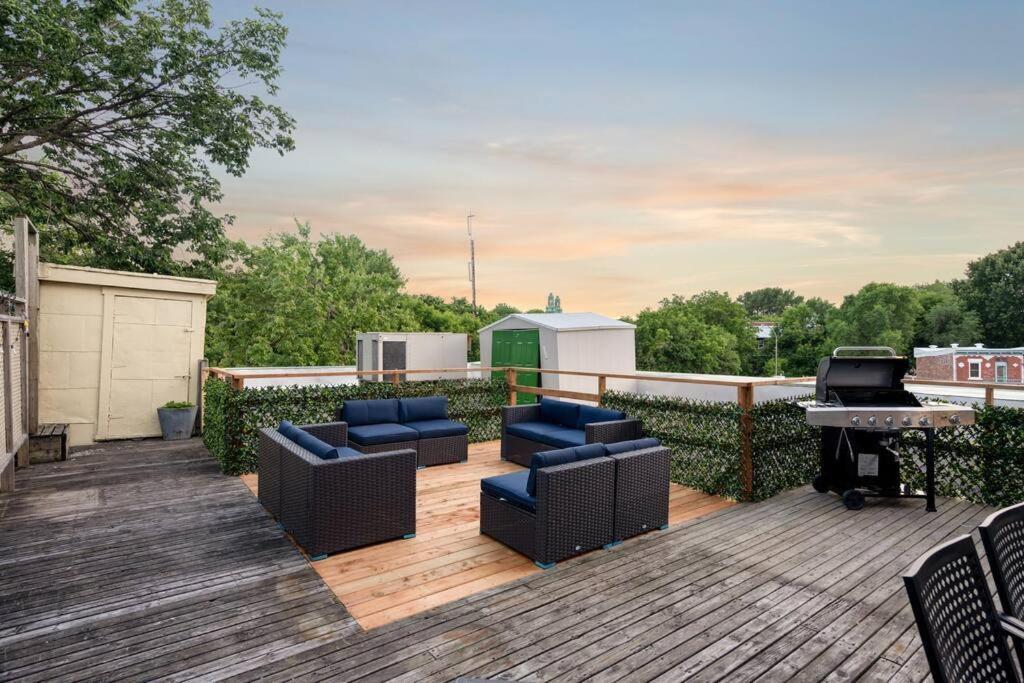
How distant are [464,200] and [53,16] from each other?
834 cm

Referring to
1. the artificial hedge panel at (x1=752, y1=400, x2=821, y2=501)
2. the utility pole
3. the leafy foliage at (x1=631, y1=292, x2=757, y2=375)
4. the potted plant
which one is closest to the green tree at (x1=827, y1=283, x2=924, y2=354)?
the leafy foliage at (x1=631, y1=292, x2=757, y2=375)

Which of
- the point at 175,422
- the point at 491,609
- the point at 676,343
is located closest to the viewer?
the point at 491,609

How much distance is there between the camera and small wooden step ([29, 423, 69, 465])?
582 cm

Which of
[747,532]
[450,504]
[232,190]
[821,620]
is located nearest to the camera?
[821,620]

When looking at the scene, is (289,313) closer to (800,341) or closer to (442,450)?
(442,450)

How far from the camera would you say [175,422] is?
7207mm

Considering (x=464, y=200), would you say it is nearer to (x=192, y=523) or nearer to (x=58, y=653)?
(x=192, y=523)

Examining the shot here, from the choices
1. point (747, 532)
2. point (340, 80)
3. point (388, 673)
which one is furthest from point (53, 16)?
point (747, 532)

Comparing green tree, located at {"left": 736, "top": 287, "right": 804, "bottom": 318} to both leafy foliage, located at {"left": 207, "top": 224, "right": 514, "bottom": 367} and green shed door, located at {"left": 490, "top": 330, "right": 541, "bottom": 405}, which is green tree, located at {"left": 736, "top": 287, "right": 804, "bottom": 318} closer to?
leafy foliage, located at {"left": 207, "top": 224, "right": 514, "bottom": 367}

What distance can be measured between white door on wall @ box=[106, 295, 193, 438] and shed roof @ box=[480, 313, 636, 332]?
604cm

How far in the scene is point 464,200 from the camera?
1361cm

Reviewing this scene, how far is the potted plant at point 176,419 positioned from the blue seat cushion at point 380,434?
331cm

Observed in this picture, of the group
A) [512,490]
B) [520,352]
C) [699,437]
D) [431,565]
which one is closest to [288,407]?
[431,565]

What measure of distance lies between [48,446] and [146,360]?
1663 mm
